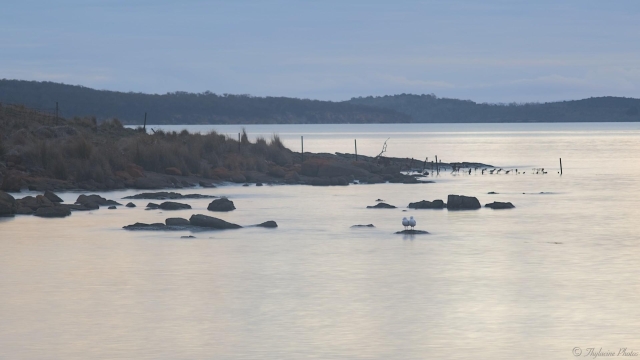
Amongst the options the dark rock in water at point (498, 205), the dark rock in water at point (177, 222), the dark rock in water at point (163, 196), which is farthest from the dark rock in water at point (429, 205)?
the dark rock in water at point (177, 222)

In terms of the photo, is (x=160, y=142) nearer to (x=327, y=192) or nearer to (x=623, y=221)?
(x=327, y=192)

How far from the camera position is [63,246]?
2681 cm

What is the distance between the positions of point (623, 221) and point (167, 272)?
712 inches

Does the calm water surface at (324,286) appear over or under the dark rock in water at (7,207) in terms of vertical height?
under

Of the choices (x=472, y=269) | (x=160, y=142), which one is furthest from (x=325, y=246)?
(x=160, y=142)

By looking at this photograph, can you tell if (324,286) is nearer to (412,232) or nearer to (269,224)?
(412,232)

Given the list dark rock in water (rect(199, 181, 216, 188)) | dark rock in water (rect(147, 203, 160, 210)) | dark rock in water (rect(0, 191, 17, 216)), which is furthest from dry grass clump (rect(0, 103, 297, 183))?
dark rock in water (rect(0, 191, 17, 216))

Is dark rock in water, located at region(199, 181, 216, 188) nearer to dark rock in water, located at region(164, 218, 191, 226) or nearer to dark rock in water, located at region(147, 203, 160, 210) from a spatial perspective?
dark rock in water, located at region(147, 203, 160, 210)

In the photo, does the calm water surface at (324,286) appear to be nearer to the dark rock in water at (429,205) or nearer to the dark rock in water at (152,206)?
the dark rock in water at (429,205)

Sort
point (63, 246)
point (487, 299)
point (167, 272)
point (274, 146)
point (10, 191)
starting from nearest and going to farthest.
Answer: point (487, 299)
point (167, 272)
point (63, 246)
point (10, 191)
point (274, 146)

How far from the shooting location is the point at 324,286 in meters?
20.7

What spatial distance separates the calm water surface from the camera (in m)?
15.3

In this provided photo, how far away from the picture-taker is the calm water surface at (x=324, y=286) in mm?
15266

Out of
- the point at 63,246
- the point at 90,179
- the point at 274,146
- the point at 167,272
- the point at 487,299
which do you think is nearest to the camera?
the point at 487,299
